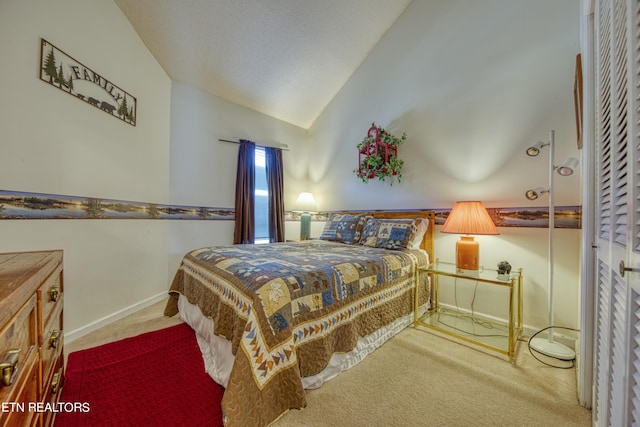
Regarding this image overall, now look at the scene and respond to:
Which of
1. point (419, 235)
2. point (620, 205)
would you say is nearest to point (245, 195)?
point (419, 235)

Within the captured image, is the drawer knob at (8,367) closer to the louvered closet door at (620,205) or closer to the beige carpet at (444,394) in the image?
the beige carpet at (444,394)

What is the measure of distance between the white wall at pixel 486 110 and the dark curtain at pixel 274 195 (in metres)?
1.36

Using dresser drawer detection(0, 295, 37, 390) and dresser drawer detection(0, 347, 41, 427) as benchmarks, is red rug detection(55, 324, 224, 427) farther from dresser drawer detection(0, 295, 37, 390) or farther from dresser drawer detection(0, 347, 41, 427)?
dresser drawer detection(0, 295, 37, 390)

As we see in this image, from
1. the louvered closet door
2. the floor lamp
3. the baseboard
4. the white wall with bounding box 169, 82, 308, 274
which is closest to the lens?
the louvered closet door

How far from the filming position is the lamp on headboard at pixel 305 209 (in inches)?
157

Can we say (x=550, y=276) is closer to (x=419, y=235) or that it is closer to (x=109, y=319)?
(x=419, y=235)

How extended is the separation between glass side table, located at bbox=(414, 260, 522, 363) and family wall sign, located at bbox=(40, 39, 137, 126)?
124 inches

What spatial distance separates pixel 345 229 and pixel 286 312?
6.13 ft

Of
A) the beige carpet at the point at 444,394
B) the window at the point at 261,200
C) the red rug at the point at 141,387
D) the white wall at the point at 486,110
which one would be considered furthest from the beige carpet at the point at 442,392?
the window at the point at 261,200

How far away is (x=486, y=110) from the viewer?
2.38 metres

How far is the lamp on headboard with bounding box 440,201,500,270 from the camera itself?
207 cm

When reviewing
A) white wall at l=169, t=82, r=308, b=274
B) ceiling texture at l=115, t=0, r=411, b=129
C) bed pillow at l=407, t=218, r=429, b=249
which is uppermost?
ceiling texture at l=115, t=0, r=411, b=129

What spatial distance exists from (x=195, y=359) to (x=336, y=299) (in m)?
1.08

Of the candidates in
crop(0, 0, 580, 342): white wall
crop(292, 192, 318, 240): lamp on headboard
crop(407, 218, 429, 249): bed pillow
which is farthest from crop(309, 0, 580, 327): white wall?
crop(292, 192, 318, 240): lamp on headboard
